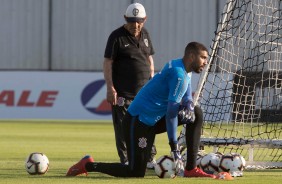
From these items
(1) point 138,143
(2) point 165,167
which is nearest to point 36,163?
(1) point 138,143

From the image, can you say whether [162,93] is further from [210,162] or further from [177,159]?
[210,162]

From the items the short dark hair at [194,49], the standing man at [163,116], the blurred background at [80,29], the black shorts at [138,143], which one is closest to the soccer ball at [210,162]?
the standing man at [163,116]

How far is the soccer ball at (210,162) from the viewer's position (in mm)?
10836

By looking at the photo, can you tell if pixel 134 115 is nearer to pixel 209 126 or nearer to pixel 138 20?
pixel 138 20

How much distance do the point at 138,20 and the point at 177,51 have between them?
2383 centimetres

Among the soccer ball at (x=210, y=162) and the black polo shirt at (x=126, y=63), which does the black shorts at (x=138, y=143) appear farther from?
the black polo shirt at (x=126, y=63)

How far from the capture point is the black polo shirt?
1144 cm

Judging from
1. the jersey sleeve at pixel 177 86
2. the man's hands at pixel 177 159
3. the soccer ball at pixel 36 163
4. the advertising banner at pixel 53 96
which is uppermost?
the jersey sleeve at pixel 177 86

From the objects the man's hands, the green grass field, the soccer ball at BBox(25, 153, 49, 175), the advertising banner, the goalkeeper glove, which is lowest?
the advertising banner

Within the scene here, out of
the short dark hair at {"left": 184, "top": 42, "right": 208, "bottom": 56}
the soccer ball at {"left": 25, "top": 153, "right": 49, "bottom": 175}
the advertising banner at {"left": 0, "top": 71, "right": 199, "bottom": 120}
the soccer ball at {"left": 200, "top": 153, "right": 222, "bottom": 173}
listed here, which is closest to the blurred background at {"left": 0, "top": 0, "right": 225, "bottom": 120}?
the advertising banner at {"left": 0, "top": 71, "right": 199, "bottom": 120}

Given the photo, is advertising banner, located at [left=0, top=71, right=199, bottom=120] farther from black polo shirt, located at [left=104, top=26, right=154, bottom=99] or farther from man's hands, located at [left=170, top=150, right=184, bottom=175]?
man's hands, located at [left=170, top=150, right=184, bottom=175]

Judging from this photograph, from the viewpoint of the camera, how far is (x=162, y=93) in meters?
9.99

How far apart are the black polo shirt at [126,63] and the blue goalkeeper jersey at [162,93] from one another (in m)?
1.28

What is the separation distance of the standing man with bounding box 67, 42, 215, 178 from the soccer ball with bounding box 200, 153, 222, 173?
0.58 meters
